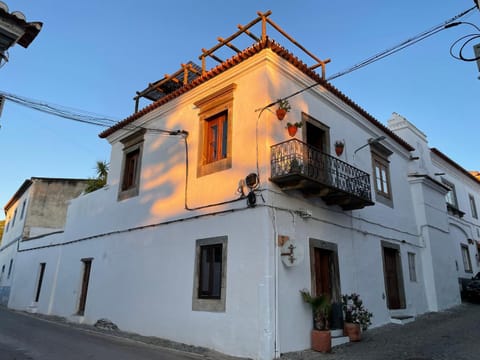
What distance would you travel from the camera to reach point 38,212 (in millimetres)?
21469

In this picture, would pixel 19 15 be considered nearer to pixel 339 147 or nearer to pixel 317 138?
pixel 317 138

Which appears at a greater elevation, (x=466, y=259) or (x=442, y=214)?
(x=442, y=214)

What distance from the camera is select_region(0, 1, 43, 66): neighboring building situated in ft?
18.2

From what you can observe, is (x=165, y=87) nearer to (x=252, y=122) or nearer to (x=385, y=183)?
(x=252, y=122)

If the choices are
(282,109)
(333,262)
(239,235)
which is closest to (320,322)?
(333,262)

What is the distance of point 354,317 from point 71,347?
624cm

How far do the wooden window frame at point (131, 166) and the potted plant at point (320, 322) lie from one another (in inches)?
251

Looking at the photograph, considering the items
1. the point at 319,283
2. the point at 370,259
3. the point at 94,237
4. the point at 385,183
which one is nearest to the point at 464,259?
the point at 385,183

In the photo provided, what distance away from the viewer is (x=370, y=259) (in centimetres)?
1075

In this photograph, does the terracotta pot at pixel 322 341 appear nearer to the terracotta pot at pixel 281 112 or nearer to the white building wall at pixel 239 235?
the white building wall at pixel 239 235

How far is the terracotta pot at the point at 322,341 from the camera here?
7.62 m

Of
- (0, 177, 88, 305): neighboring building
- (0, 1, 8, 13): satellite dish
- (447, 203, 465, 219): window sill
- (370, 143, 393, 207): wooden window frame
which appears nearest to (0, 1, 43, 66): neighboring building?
(0, 1, 8, 13): satellite dish

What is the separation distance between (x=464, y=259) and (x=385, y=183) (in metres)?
8.25

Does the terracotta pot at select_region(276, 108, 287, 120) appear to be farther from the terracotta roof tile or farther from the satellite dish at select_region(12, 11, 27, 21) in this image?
the satellite dish at select_region(12, 11, 27, 21)
